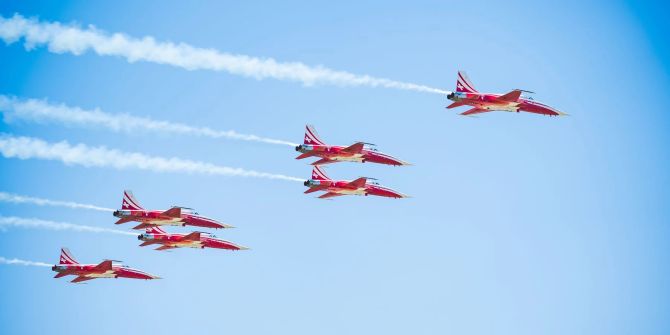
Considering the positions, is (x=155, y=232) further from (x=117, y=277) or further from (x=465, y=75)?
(x=465, y=75)

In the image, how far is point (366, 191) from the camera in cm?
15012

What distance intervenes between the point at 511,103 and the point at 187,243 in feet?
119

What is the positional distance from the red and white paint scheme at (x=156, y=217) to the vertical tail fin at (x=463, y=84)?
26.9m

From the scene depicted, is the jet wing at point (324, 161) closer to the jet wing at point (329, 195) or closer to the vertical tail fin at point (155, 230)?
the jet wing at point (329, 195)

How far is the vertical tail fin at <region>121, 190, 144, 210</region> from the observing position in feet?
477

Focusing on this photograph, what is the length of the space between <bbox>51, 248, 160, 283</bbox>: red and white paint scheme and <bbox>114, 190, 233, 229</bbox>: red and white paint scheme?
5.15 metres

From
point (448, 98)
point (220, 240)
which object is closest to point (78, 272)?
point (220, 240)

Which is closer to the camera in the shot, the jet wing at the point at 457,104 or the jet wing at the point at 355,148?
the jet wing at the point at 457,104

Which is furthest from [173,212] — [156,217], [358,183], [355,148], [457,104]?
[457,104]

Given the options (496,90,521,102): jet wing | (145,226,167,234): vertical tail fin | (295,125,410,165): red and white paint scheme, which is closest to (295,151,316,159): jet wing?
(295,125,410,165): red and white paint scheme

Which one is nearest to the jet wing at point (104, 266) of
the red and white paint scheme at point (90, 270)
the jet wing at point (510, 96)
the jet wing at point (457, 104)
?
the red and white paint scheme at point (90, 270)

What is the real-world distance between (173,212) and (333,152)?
54.8ft

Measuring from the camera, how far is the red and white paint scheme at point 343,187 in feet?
486

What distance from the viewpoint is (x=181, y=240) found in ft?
496
